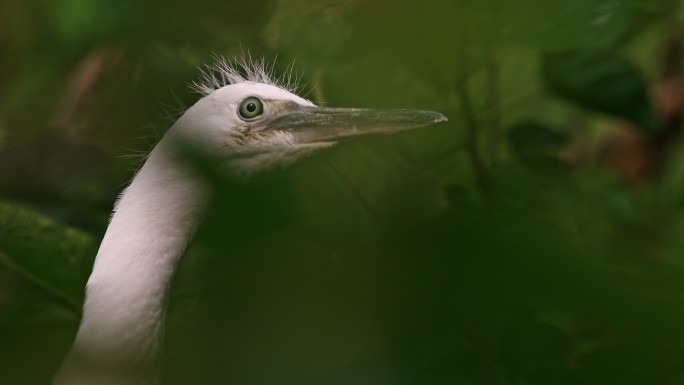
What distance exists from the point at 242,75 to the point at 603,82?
26.1 inches

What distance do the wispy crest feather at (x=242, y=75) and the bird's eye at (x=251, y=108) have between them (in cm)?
15

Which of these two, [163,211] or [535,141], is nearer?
[163,211]

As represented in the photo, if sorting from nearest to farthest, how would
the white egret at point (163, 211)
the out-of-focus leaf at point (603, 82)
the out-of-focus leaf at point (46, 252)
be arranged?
the out-of-focus leaf at point (46, 252), the white egret at point (163, 211), the out-of-focus leaf at point (603, 82)

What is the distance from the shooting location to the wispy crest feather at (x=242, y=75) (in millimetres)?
1565

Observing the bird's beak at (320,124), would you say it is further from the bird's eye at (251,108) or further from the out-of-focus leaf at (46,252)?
the out-of-focus leaf at (46,252)

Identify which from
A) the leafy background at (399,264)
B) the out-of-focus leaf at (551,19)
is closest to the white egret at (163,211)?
the out-of-focus leaf at (551,19)

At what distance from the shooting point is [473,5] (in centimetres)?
35

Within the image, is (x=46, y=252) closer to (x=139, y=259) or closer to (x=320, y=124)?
(x=139, y=259)

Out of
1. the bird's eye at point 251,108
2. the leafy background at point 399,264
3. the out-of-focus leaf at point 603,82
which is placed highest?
the bird's eye at point 251,108

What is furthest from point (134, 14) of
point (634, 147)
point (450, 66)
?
point (634, 147)

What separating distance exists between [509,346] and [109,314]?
85 centimetres

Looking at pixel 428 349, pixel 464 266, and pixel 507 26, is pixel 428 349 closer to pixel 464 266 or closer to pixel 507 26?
pixel 464 266

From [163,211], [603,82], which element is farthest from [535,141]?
[163,211]

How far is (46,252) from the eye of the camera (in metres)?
0.97
